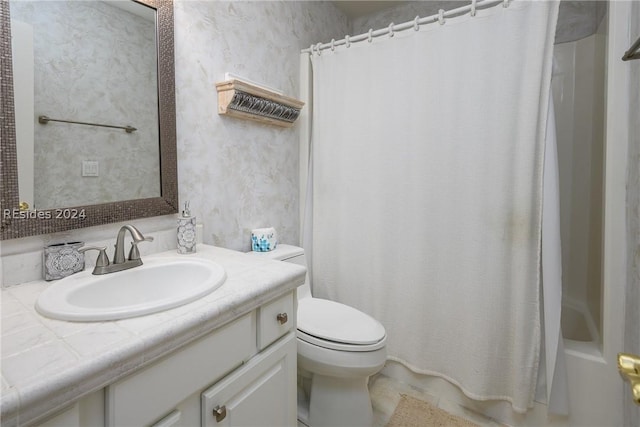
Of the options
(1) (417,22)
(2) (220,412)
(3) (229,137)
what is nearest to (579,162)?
(1) (417,22)

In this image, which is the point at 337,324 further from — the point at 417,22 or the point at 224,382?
the point at 417,22

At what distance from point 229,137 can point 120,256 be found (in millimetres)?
761

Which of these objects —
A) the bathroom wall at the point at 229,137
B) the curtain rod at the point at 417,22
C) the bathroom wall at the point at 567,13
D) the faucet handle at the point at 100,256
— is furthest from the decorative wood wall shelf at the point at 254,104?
the bathroom wall at the point at 567,13

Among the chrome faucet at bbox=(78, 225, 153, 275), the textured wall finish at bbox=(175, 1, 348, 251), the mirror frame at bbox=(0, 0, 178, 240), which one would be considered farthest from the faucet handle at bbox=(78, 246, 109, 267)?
the textured wall finish at bbox=(175, 1, 348, 251)

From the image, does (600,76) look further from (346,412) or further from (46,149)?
(46,149)

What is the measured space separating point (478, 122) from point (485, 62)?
0.27 meters

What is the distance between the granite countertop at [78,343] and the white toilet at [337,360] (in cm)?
54

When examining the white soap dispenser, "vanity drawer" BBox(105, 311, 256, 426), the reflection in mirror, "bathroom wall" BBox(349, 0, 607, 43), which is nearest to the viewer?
"vanity drawer" BBox(105, 311, 256, 426)

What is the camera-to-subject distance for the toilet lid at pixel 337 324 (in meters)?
1.33

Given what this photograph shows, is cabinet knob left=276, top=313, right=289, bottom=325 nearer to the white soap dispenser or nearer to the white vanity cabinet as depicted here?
the white vanity cabinet

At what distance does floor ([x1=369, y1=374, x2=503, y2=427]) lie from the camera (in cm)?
156

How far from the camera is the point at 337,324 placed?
1.45 m

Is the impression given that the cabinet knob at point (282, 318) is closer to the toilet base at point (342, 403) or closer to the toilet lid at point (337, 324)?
the toilet lid at point (337, 324)

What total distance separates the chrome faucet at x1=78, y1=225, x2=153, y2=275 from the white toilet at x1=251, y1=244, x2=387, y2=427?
0.68 m
